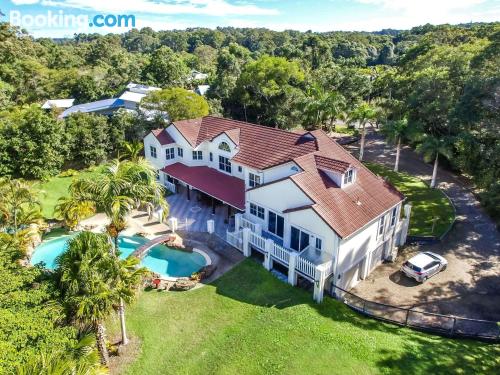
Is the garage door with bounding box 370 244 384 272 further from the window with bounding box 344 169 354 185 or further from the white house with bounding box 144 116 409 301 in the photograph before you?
the window with bounding box 344 169 354 185

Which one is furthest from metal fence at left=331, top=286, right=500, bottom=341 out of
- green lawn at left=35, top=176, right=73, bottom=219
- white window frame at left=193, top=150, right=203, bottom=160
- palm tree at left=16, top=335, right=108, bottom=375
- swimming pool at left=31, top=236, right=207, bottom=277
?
green lawn at left=35, top=176, right=73, bottom=219

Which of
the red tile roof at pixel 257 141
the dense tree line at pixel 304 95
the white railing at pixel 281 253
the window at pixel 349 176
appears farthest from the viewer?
the dense tree line at pixel 304 95

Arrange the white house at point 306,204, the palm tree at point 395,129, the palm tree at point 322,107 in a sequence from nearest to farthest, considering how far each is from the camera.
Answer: the white house at point 306,204
the palm tree at point 395,129
the palm tree at point 322,107

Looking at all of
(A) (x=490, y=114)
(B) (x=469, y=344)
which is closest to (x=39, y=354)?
(B) (x=469, y=344)

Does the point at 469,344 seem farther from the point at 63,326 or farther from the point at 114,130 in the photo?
the point at 114,130

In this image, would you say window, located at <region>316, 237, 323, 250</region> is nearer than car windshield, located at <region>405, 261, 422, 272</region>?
Yes

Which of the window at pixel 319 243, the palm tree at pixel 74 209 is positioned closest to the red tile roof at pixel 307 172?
the window at pixel 319 243

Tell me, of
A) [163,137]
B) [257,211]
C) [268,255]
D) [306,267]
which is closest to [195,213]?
[257,211]

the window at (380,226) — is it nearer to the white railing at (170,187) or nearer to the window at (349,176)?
the window at (349,176)
